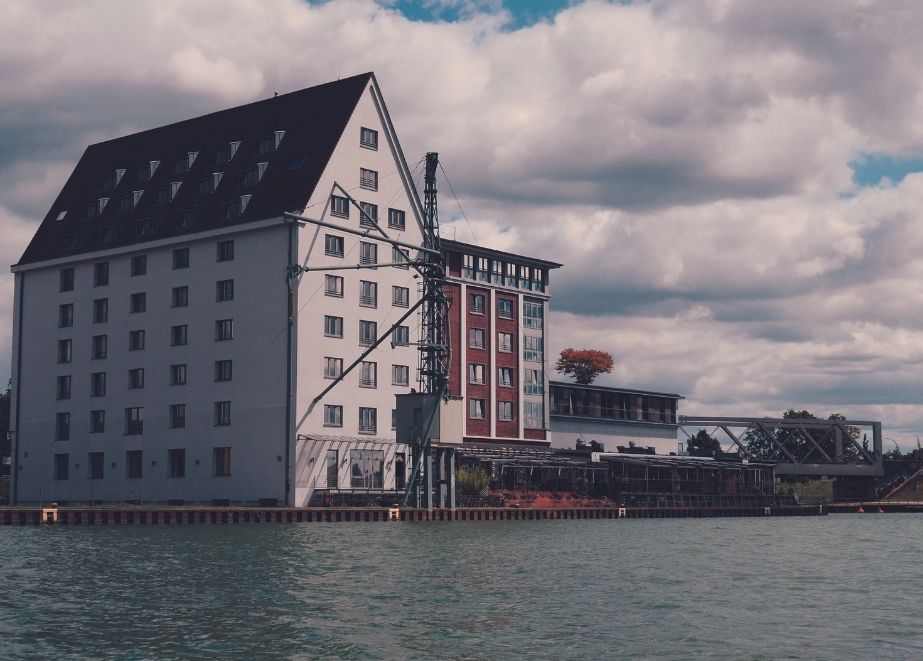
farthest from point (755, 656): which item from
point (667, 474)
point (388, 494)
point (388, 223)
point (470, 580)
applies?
point (667, 474)

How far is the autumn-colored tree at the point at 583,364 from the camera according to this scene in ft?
568

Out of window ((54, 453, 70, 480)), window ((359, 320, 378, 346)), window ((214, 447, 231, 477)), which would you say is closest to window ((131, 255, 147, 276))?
window ((54, 453, 70, 480))

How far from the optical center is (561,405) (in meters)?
130

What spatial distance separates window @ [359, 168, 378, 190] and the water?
37.1 m

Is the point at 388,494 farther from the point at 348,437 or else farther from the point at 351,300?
the point at 351,300

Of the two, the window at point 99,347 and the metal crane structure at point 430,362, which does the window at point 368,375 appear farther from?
the window at point 99,347

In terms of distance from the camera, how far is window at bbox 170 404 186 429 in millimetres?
92125

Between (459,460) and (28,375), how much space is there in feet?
120

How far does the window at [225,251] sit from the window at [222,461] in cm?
1404

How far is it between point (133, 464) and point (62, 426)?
902cm

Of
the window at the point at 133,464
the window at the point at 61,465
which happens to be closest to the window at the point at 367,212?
the window at the point at 133,464

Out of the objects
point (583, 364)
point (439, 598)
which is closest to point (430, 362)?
point (439, 598)

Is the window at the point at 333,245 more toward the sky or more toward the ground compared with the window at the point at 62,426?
more toward the sky

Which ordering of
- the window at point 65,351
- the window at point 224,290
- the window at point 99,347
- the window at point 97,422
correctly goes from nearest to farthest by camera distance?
the window at point 224,290, the window at point 97,422, the window at point 99,347, the window at point 65,351
